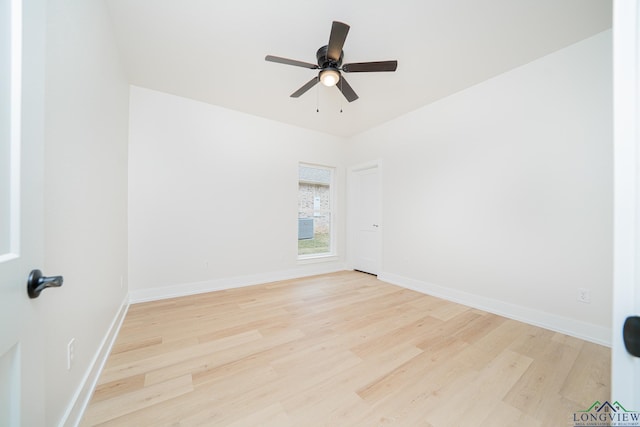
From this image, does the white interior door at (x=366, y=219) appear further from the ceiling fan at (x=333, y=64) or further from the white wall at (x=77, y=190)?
the white wall at (x=77, y=190)

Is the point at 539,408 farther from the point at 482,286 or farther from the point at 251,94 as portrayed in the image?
the point at 251,94

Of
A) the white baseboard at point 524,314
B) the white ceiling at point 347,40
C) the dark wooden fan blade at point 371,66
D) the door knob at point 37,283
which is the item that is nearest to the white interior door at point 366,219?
the white baseboard at point 524,314

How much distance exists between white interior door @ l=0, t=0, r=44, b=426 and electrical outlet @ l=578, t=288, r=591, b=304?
11.8ft

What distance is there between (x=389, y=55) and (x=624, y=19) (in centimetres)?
222

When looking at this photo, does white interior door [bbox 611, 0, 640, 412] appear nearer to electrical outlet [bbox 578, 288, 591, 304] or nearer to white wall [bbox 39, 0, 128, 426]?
white wall [bbox 39, 0, 128, 426]

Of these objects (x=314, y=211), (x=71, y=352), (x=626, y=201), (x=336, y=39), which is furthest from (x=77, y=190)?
(x=314, y=211)

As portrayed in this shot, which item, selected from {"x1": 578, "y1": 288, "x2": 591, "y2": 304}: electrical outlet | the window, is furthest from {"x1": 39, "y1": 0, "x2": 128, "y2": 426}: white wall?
{"x1": 578, "y1": 288, "x2": 591, "y2": 304}: electrical outlet

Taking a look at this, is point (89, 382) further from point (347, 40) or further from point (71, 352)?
point (347, 40)

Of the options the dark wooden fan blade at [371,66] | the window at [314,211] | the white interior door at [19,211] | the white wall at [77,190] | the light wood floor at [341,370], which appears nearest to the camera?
the white interior door at [19,211]

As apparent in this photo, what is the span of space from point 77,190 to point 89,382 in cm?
120

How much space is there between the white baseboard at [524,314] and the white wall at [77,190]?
11.7 feet

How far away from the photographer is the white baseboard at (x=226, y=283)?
293 cm

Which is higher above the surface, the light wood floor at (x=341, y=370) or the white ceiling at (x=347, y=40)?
the white ceiling at (x=347, y=40)

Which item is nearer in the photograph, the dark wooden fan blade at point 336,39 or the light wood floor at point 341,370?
the light wood floor at point 341,370
